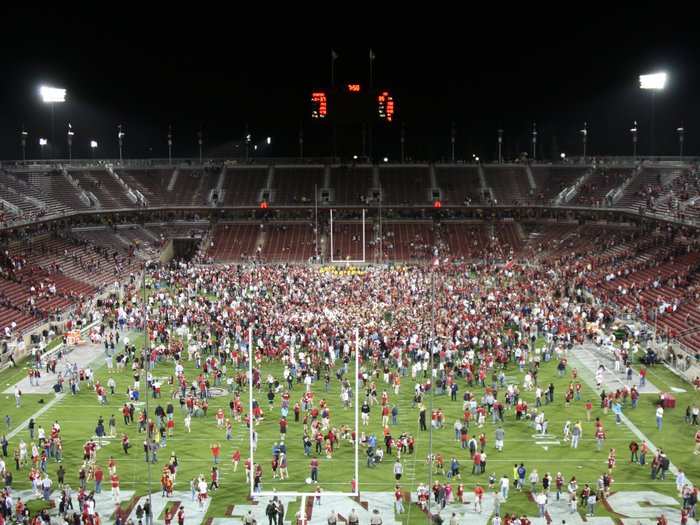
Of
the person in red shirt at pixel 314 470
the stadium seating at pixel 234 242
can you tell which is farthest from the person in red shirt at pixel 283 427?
the stadium seating at pixel 234 242

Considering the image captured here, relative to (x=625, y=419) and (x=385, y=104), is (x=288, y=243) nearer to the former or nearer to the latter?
(x=385, y=104)

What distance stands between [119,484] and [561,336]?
22892 millimetres

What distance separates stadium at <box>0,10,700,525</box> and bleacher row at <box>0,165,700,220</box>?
0.29 m

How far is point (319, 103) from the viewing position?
68000mm

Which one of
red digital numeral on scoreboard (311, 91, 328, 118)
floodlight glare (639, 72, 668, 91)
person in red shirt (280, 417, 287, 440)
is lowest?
person in red shirt (280, 417, 287, 440)

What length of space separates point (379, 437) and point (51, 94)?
176 ft

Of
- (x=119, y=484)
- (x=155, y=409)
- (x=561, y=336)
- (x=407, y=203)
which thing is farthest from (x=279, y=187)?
(x=119, y=484)

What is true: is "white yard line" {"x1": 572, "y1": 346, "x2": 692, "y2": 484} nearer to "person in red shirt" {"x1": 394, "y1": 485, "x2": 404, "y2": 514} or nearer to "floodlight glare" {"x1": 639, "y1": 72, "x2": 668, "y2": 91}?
"person in red shirt" {"x1": 394, "y1": 485, "x2": 404, "y2": 514}

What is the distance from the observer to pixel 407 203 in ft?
239

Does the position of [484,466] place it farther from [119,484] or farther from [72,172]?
[72,172]

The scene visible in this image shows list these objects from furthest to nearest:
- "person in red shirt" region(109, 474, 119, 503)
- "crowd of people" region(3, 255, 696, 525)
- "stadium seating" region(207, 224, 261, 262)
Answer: "stadium seating" region(207, 224, 261, 262), "crowd of people" region(3, 255, 696, 525), "person in red shirt" region(109, 474, 119, 503)

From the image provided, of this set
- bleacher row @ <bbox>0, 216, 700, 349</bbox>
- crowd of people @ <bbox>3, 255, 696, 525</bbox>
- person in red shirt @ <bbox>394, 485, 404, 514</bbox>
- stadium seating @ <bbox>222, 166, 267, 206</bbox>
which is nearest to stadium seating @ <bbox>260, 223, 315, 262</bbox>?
bleacher row @ <bbox>0, 216, 700, 349</bbox>

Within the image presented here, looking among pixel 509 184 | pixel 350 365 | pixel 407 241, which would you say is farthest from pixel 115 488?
pixel 509 184

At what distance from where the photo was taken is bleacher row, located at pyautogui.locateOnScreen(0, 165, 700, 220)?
6694cm
